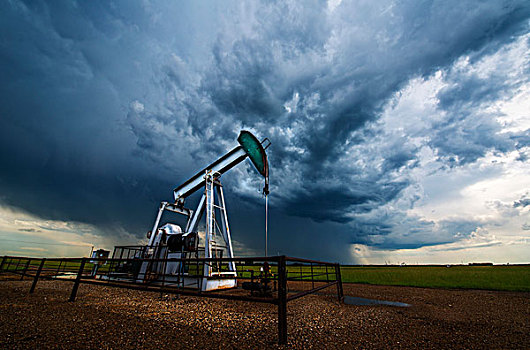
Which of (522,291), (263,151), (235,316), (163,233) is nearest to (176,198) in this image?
(163,233)

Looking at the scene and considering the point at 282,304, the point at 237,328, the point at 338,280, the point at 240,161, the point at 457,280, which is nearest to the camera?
the point at 282,304

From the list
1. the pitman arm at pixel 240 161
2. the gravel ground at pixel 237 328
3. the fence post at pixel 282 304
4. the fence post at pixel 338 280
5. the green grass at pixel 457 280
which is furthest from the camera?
the green grass at pixel 457 280

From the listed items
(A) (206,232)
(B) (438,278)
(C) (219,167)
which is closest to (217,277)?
(A) (206,232)

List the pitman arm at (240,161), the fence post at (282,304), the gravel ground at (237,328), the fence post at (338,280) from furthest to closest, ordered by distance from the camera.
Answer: the pitman arm at (240,161)
the fence post at (338,280)
the gravel ground at (237,328)
the fence post at (282,304)

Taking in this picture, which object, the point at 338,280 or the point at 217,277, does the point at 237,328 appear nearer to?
the point at 217,277

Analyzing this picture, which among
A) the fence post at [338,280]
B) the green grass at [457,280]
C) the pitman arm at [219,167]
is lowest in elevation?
the green grass at [457,280]

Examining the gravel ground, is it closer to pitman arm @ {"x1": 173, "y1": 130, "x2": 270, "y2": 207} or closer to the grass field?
the grass field

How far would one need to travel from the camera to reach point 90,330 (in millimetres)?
4598

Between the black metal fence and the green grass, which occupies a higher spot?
the black metal fence

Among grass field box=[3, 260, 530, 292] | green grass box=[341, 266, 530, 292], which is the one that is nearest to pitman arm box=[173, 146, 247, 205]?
grass field box=[3, 260, 530, 292]

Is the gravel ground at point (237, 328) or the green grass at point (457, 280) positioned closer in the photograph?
the gravel ground at point (237, 328)

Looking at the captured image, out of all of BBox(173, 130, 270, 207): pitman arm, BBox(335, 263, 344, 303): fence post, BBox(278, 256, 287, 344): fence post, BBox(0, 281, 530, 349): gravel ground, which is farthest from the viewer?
BBox(173, 130, 270, 207): pitman arm

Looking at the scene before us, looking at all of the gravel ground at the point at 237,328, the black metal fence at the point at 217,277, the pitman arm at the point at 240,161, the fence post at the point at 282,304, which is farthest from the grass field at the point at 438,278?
the pitman arm at the point at 240,161

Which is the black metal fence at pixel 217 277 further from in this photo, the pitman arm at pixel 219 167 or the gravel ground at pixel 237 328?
the pitman arm at pixel 219 167
